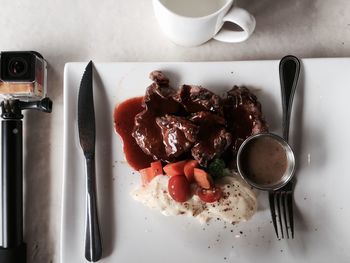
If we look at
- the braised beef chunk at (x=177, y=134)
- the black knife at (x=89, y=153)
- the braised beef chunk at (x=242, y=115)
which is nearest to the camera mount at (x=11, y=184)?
the black knife at (x=89, y=153)

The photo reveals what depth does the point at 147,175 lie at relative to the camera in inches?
82.8

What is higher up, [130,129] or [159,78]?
[159,78]

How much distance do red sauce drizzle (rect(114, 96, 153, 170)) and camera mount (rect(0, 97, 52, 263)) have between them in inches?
20.8

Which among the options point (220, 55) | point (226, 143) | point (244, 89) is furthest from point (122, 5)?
point (226, 143)

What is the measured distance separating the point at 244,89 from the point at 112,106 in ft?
2.23

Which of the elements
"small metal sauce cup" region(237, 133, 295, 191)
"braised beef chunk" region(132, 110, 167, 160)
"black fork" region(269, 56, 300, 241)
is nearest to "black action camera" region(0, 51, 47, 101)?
"braised beef chunk" region(132, 110, 167, 160)

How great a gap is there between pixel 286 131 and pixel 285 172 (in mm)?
216

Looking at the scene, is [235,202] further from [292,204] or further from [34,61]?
[34,61]

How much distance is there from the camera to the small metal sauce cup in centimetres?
197

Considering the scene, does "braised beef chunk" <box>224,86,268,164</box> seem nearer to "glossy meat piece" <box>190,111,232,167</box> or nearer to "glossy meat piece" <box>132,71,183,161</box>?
"glossy meat piece" <box>190,111,232,167</box>

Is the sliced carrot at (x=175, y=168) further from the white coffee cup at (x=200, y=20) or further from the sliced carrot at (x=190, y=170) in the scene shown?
the white coffee cup at (x=200, y=20)

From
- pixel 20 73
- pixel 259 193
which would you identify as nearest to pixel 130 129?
pixel 20 73

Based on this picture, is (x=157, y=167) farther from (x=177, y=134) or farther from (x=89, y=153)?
(x=89, y=153)

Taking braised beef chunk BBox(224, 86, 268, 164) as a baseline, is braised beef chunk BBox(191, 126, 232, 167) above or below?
below
